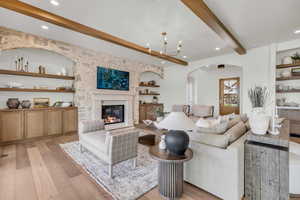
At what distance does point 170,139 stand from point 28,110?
159 inches

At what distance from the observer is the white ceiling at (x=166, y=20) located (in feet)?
7.91

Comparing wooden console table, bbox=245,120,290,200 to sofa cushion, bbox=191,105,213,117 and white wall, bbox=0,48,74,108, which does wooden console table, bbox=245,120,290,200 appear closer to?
sofa cushion, bbox=191,105,213,117

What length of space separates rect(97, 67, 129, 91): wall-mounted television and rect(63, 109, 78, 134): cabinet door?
4.14 ft

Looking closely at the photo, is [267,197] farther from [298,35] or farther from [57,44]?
[57,44]

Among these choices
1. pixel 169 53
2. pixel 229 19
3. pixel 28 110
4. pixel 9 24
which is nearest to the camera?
pixel 229 19

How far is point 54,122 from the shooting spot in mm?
4047

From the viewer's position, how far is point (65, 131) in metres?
4.27

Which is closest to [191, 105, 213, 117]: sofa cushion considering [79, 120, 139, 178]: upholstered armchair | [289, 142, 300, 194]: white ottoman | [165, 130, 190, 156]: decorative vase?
[289, 142, 300, 194]: white ottoman

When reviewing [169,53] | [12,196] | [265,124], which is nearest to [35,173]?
[12,196]

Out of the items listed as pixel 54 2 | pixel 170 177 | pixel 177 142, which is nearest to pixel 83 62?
pixel 54 2

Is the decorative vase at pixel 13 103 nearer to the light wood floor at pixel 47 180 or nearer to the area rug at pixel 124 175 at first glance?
the light wood floor at pixel 47 180

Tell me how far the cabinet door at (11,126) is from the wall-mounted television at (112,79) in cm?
233

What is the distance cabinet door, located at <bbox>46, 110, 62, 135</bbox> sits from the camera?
3.95m

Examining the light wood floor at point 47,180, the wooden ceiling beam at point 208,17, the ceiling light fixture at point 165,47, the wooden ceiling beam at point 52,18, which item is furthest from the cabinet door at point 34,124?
the wooden ceiling beam at point 208,17
